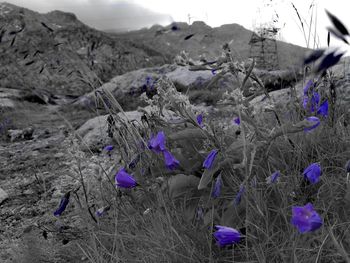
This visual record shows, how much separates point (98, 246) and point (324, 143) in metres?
1.19

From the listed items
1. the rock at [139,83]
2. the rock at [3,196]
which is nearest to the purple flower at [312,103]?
the rock at [3,196]

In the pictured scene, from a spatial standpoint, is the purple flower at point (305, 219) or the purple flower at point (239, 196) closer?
the purple flower at point (305, 219)

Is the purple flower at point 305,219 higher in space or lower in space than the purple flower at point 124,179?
higher

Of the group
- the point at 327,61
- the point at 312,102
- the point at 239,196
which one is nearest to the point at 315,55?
the point at 327,61

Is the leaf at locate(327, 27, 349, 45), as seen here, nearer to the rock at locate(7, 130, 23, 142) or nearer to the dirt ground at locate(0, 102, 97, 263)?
the dirt ground at locate(0, 102, 97, 263)

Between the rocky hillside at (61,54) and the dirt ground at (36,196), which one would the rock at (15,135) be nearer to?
the dirt ground at (36,196)

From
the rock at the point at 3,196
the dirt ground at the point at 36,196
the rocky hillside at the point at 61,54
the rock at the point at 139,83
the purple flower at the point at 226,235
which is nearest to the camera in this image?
the purple flower at the point at 226,235

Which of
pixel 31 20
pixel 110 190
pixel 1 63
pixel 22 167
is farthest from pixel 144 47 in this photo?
pixel 110 190

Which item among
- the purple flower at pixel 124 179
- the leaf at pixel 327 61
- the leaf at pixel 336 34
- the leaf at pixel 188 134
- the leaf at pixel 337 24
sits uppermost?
the leaf at pixel 337 24

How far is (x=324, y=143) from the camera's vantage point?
6.38 feet

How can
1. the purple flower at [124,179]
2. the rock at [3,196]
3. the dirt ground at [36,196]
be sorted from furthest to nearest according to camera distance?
the rock at [3,196] → the dirt ground at [36,196] → the purple flower at [124,179]

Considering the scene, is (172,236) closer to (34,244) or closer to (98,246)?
(98,246)

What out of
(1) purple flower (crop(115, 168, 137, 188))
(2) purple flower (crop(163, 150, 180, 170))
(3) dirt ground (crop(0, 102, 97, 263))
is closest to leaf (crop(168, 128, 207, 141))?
(2) purple flower (crop(163, 150, 180, 170))

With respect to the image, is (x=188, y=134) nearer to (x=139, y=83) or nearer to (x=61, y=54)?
(x=139, y=83)
